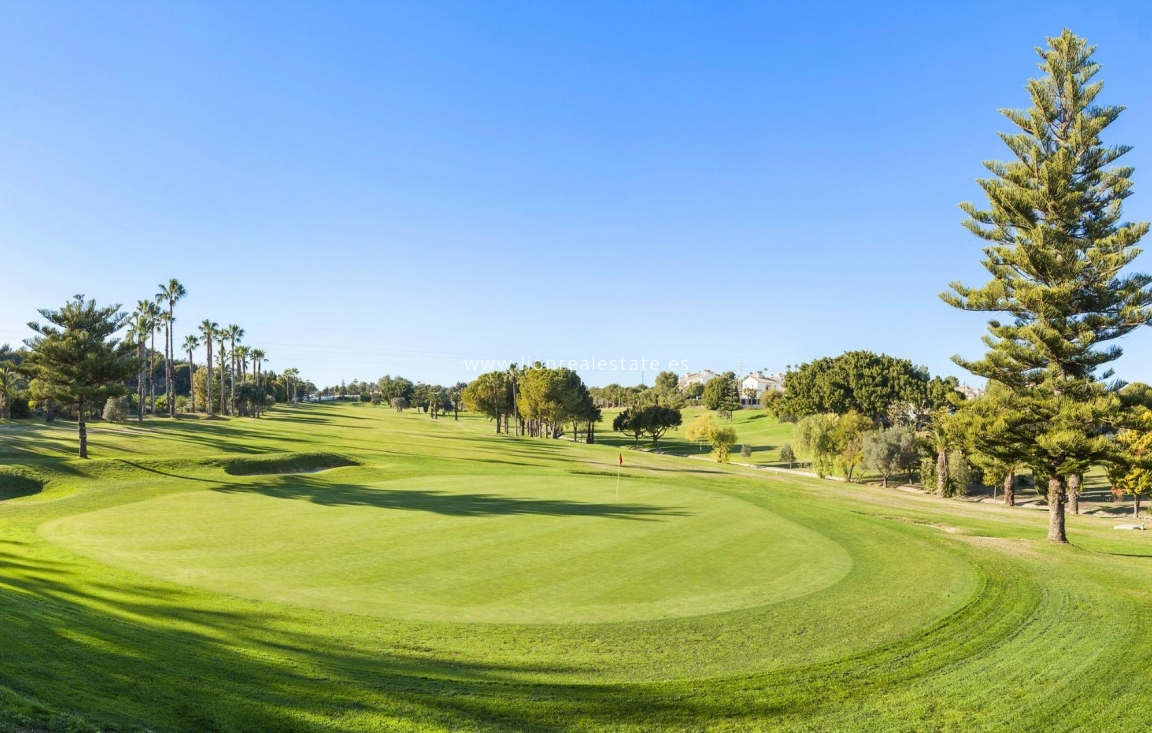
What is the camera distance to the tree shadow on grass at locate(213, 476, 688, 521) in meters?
26.6

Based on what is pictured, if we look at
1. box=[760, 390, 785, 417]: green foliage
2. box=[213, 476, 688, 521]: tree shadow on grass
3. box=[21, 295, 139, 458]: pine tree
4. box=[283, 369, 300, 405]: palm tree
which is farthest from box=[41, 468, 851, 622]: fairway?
box=[283, 369, 300, 405]: palm tree

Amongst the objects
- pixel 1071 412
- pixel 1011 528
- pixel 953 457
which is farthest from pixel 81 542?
pixel 953 457

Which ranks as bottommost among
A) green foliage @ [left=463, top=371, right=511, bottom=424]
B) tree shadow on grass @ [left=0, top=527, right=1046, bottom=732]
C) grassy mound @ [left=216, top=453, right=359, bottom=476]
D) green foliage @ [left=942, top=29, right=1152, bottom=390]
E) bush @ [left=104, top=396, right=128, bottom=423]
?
grassy mound @ [left=216, top=453, right=359, bottom=476]

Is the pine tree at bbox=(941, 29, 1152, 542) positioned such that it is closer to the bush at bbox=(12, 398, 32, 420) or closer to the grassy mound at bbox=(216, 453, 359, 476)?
the grassy mound at bbox=(216, 453, 359, 476)

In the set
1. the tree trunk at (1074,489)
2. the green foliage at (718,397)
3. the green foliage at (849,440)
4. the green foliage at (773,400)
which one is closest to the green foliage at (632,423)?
the green foliage at (773,400)

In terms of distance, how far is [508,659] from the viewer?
1112 centimetres

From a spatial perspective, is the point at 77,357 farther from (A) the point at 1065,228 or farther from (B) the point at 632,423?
(B) the point at 632,423

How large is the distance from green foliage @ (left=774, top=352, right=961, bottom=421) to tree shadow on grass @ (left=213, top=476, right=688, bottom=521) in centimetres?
6295

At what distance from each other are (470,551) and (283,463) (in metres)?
26.3

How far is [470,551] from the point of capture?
1942cm

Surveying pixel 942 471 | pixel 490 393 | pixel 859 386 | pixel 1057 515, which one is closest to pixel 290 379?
pixel 490 393

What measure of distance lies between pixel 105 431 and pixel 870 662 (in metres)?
59.1

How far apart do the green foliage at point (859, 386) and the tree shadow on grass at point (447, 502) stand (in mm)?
62948

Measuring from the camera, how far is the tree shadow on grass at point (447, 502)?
26625 mm
